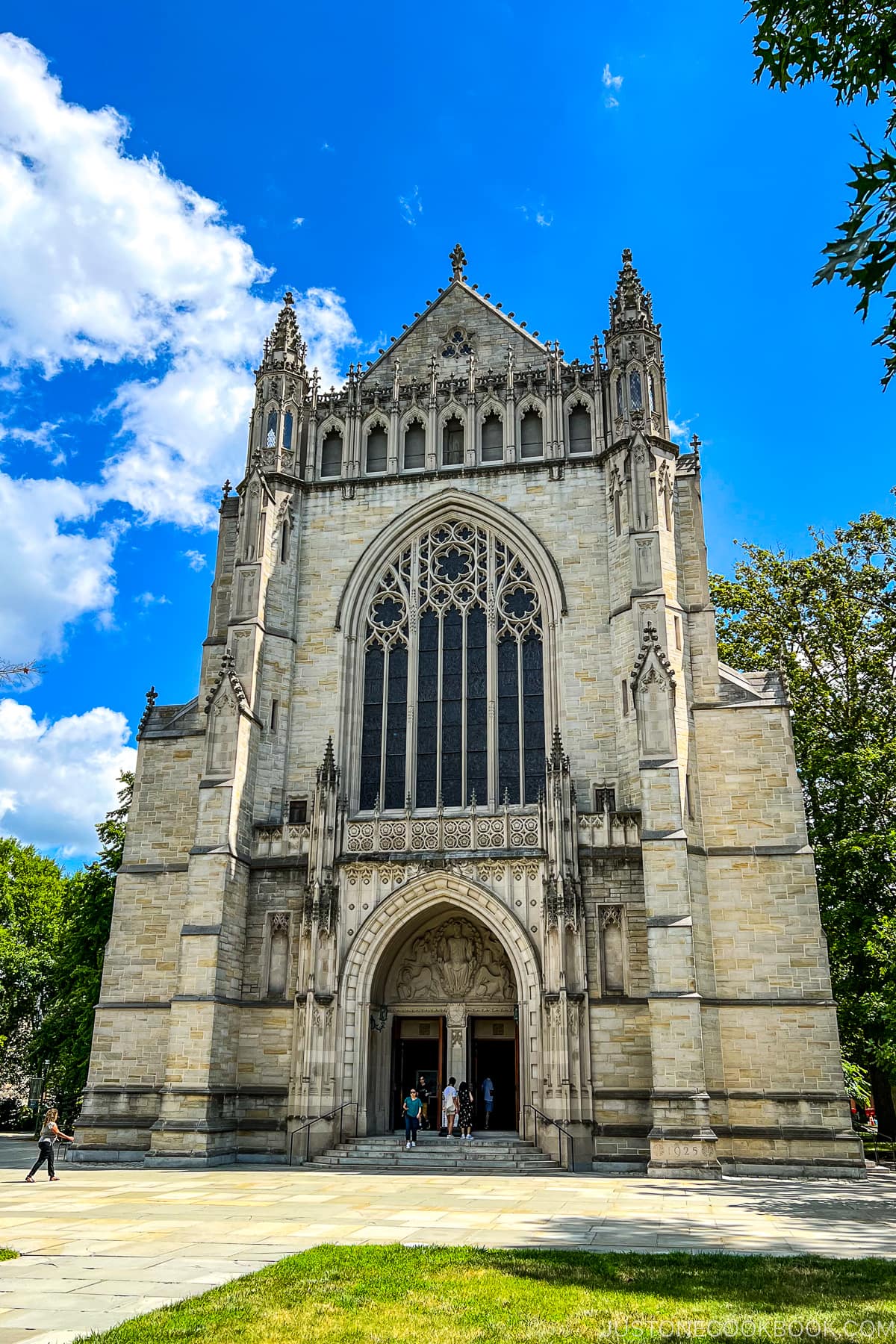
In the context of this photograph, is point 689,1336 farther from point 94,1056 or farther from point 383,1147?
point 94,1056

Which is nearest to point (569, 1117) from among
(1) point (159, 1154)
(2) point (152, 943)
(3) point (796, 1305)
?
(1) point (159, 1154)

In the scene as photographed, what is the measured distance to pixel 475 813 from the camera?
22312 millimetres

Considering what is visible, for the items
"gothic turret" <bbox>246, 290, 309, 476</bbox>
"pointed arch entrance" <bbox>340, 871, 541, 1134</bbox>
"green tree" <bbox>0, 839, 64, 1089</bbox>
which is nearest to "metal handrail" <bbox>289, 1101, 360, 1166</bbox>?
"pointed arch entrance" <bbox>340, 871, 541, 1134</bbox>

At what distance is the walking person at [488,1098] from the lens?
22.2 meters

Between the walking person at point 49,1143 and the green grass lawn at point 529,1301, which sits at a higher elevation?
the walking person at point 49,1143

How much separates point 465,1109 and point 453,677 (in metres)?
9.56

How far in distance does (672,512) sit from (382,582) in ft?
24.0

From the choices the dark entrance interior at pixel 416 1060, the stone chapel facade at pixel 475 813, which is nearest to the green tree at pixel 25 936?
the stone chapel facade at pixel 475 813

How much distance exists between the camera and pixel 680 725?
72.1 ft

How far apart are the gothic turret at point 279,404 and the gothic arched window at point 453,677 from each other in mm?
4150

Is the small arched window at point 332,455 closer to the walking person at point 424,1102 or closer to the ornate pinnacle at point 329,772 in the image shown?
the ornate pinnacle at point 329,772

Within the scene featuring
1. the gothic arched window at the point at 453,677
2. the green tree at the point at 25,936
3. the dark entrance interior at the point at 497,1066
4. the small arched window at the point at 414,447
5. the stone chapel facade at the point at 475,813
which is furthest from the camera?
the green tree at the point at 25,936

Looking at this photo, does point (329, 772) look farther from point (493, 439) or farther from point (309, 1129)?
point (493, 439)

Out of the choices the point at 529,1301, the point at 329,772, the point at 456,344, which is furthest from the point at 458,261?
the point at 529,1301
